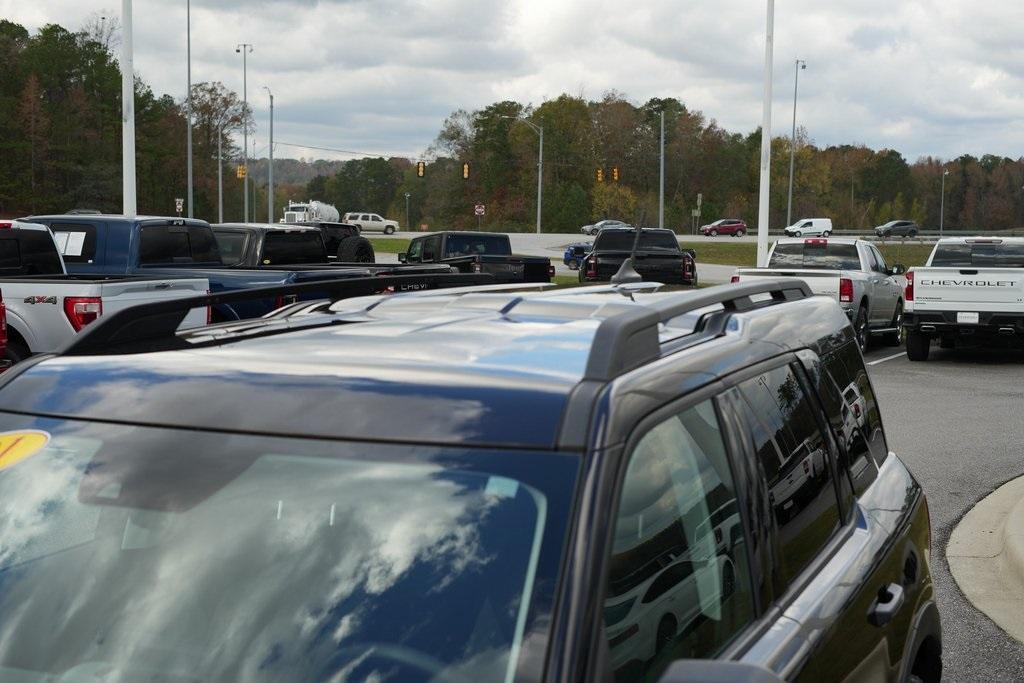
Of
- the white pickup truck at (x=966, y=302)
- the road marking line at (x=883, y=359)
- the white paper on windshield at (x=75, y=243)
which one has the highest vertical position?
the white paper on windshield at (x=75, y=243)

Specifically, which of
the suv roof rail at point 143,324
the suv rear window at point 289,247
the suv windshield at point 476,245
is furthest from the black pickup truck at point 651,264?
the suv roof rail at point 143,324

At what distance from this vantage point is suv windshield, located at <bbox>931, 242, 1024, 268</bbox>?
2066 cm

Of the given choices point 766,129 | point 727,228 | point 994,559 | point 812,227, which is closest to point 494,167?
point 727,228

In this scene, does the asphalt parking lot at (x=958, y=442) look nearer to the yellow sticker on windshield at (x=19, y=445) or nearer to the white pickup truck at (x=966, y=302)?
the white pickup truck at (x=966, y=302)

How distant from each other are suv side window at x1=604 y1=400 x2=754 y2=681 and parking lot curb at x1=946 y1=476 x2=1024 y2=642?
14.1 ft

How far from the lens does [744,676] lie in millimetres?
1895

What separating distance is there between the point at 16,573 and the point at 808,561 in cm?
184

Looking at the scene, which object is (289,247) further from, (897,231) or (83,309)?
(897,231)

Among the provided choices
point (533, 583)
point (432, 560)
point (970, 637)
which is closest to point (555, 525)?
point (533, 583)

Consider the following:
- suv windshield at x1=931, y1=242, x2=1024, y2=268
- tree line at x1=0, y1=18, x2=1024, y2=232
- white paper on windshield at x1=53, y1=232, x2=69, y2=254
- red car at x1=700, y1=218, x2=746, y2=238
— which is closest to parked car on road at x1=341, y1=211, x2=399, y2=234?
tree line at x1=0, y1=18, x2=1024, y2=232

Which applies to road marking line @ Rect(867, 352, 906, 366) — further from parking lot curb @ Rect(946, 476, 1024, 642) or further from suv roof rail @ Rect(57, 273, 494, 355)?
suv roof rail @ Rect(57, 273, 494, 355)

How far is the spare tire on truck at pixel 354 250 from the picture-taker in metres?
26.3

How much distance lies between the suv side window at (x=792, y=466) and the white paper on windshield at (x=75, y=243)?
541 inches

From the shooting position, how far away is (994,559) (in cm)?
777
